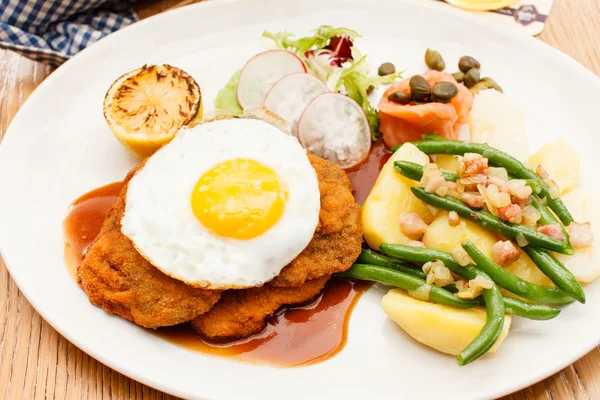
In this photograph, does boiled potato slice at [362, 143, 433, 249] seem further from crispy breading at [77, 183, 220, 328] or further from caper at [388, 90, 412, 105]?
crispy breading at [77, 183, 220, 328]

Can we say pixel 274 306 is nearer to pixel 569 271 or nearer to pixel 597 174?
pixel 569 271

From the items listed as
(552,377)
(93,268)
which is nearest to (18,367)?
(93,268)

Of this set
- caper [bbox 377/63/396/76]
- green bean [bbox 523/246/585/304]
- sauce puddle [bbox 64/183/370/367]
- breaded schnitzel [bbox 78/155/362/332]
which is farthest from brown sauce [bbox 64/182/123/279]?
green bean [bbox 523/246/585/304]

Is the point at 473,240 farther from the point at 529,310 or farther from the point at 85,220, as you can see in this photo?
the point at 85,220

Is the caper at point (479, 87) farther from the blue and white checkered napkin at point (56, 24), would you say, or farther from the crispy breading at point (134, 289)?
the blue and white checkered napkin at point (56, 24)

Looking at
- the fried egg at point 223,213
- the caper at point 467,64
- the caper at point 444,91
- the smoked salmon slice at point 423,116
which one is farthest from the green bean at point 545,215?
the caper at point 467,64

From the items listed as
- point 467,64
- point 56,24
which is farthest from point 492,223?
point 56,24
